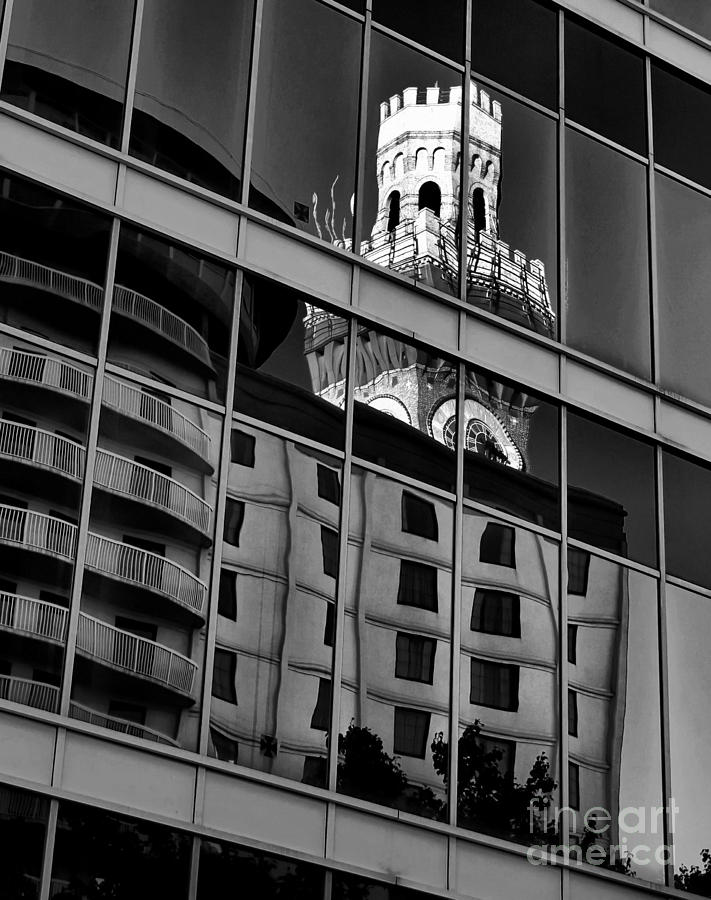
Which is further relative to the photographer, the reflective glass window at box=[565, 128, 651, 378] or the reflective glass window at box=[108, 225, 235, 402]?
the reflective glass window at box=[565, 128, 651, 378]

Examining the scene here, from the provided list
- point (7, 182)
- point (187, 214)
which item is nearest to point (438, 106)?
point (187, 214)

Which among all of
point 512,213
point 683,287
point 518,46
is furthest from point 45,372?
point 683,287

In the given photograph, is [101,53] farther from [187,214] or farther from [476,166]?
[476,166]

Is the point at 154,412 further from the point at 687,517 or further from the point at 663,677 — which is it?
the point at 687,517

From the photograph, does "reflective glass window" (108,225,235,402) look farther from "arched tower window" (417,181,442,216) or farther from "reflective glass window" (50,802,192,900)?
"reflective glass window" (50,802,192,900)

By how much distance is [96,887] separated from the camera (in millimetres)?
13977

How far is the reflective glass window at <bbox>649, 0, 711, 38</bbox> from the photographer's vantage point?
2244 cm

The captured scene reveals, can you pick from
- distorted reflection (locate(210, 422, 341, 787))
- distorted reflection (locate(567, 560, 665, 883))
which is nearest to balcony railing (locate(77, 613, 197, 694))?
distorted reflection (locate(210, 422, 341, 787))

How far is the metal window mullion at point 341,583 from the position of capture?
15.8 metres

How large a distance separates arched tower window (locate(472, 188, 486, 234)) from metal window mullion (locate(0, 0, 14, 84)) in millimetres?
5769

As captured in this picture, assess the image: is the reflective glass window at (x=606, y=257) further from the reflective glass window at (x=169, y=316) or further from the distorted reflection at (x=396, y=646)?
the reflective glass window at (x=169, y=316)

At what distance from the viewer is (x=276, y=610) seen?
15.9 m

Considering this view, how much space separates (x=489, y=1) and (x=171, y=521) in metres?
8.51

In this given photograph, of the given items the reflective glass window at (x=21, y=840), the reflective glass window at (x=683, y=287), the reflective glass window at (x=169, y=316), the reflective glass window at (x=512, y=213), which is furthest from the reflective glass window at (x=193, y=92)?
the reflective glass window at (x=21, y=840)
